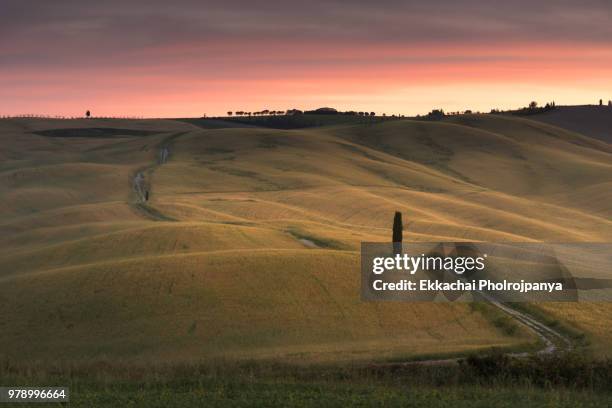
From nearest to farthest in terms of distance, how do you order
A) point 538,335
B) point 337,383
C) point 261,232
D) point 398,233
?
point 337,383
point 538,335
point 398,233
point 261,232

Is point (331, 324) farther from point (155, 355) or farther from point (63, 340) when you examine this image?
point (63, 340)

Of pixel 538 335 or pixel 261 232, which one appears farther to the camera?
pixel 261 232

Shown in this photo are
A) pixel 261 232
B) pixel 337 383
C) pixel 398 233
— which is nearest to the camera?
pixel 337 383

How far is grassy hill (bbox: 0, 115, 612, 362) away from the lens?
4053 cm

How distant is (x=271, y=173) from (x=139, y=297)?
81842mm

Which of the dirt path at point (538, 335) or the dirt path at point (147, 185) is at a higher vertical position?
the dirt path at point (147, 185)

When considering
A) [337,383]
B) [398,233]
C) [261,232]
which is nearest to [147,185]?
[261,232]

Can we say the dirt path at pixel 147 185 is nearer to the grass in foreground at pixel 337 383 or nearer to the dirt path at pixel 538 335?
the dirt path at pixel 538 335

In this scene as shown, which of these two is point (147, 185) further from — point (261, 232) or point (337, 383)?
point (337, 383)

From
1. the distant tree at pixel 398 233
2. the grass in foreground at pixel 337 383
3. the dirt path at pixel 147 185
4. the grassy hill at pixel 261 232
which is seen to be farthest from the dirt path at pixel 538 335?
the dirt path at pixel 147 185

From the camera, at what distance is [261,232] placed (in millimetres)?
66938

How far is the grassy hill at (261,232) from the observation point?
40531 millimetres

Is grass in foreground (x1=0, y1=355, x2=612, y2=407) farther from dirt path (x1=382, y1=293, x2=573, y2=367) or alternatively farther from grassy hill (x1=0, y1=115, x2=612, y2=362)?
grassy hill (x1=0, y1=115, x2=612, y2=362)

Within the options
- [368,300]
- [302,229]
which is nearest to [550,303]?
[368,300]
